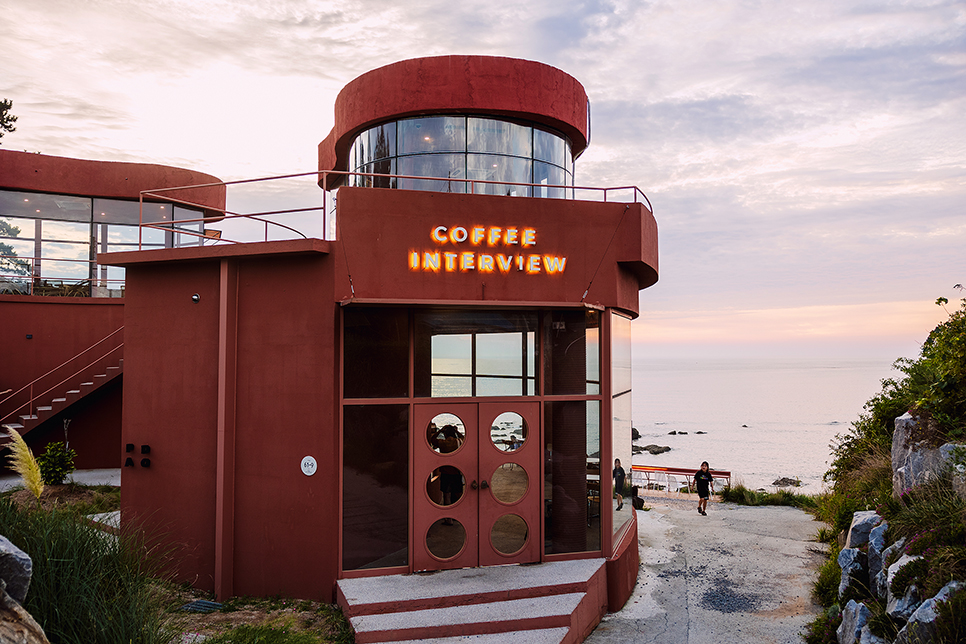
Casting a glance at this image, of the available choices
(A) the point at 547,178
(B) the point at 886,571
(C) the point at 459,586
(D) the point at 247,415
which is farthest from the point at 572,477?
(A) the point at 547,178

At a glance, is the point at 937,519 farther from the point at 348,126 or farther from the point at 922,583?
the point at 348,126

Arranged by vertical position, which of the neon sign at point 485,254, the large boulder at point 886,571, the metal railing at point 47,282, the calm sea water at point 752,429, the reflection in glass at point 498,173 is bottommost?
the calm sea water at point 752,429

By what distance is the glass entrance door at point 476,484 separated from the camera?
9812 millimetres

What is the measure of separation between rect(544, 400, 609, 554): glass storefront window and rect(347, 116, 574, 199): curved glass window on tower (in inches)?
191

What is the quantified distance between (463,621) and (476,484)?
2.24m

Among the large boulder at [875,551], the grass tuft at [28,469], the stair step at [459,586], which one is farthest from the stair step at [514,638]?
the grass tuft at [28,469]

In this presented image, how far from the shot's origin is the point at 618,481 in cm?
1121

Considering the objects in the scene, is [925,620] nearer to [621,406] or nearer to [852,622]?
[852,622]

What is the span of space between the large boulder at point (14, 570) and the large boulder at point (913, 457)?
31.3ft

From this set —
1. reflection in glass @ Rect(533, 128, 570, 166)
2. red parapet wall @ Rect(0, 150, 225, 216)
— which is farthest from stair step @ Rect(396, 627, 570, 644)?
red parapet wall @ Rect(0, 150, 225, 216)

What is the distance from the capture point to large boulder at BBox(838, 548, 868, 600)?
8.15 m

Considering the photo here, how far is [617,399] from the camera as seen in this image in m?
11.4

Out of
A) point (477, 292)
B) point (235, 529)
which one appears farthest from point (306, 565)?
point (477, 292)

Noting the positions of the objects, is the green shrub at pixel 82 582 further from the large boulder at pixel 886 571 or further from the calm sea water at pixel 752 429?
the calm sea water at pixel 752 429
